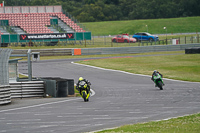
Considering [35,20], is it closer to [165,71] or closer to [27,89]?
[165,71]

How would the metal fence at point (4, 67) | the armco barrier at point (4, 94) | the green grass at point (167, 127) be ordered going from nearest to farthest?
the green grass at point (167, 127)
the armco barrier at point (4, 94)
the metal fence at point (4, 67)

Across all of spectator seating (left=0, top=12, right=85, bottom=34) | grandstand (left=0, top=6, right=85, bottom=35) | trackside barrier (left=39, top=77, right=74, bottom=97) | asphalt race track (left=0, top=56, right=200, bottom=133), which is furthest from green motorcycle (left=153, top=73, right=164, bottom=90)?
spectator seating (left=0, top=12, right=85, bottom=34)

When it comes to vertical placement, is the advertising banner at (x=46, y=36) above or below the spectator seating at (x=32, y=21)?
below

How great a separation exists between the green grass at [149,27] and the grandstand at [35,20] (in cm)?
1970

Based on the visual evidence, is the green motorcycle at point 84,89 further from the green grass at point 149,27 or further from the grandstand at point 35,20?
the green grass at point 149,27

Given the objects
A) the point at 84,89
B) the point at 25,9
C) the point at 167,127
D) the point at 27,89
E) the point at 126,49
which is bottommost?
the point at 167,127

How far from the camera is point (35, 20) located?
198ft

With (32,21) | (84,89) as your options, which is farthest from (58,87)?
(32,21)

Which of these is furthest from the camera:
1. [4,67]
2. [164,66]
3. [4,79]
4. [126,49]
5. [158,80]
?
[126,49]

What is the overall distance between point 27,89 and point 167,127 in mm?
11027

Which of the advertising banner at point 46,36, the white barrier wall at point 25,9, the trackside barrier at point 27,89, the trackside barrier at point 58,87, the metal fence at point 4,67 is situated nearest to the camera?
the metal fence at point 4,67

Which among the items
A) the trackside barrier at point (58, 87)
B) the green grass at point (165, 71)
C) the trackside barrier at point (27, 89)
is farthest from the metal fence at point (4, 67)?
the green grass at point (165, 71)

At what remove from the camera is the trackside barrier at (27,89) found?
21.0m

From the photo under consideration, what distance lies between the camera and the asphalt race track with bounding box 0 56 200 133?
13.4 m
